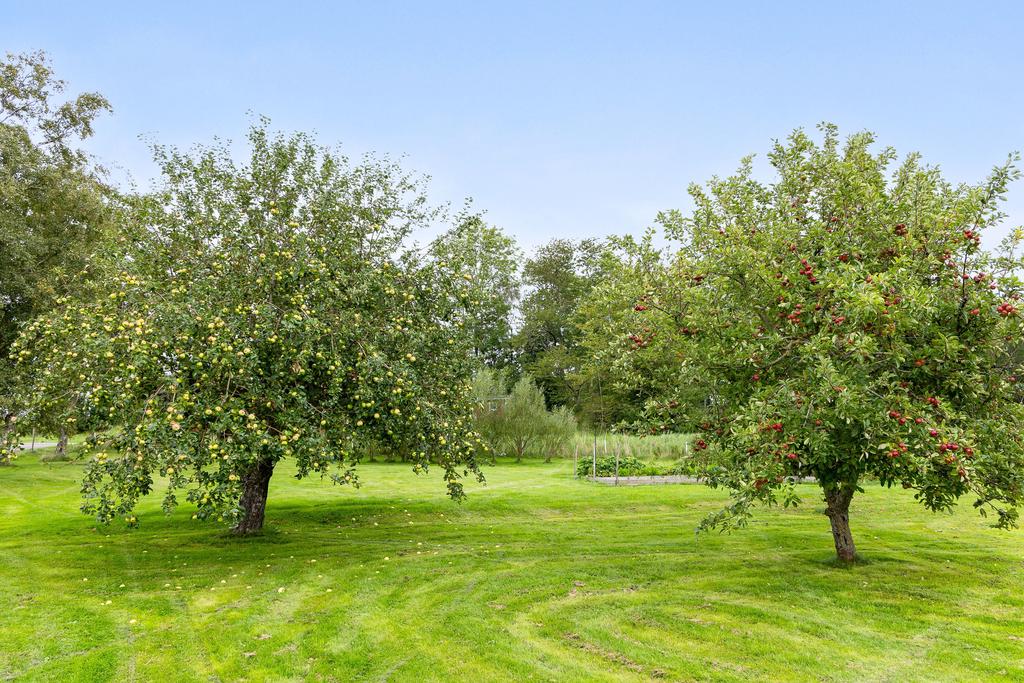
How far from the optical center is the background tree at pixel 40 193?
20.3 meters

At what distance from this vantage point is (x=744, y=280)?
9.52 meters

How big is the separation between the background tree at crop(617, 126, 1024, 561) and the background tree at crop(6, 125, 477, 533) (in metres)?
4.01

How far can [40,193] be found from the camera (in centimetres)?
2164

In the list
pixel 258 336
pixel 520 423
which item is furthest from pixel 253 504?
pixel 520 423

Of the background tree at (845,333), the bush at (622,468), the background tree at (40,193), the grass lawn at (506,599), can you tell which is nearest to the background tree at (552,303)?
the bush at (622,468)

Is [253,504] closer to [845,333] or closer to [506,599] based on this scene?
[506,599]

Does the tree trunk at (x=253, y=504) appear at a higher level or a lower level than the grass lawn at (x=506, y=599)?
higher

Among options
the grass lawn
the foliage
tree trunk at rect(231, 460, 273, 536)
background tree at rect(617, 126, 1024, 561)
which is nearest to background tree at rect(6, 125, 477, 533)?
tree trunk at rect(231, 460, 273, 536)

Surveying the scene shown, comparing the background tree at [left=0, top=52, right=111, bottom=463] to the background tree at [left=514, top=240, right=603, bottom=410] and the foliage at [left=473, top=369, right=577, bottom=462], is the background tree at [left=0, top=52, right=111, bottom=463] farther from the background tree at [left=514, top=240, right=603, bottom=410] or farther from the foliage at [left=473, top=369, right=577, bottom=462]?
the background tree at [left=514, top=240, right=603, bottom=410]

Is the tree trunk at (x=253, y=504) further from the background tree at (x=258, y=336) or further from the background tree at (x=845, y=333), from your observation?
the background tree at (x=845, y=333)

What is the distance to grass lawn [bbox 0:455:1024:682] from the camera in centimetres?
668

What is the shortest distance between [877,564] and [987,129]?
44.2 ft

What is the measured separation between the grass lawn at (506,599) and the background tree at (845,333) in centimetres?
148

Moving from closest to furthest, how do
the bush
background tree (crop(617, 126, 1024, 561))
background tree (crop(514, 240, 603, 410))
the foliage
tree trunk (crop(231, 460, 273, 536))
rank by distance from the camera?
1. background tree (crop(617, 126, 1024, 561))
2. tree trunk (crop(231, 460, 273, 536))
3. the bush
4. the foliage
5. background tree (crop(514, 240, 603, 410))
